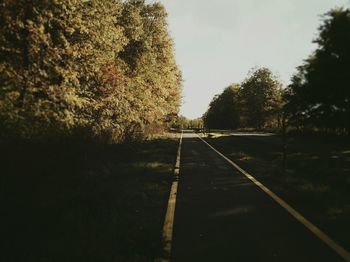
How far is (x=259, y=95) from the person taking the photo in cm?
10775

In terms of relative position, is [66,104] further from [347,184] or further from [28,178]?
[347,184]

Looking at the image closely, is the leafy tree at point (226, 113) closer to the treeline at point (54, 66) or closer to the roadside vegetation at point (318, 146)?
the roadside vegetation at point (318, 146)

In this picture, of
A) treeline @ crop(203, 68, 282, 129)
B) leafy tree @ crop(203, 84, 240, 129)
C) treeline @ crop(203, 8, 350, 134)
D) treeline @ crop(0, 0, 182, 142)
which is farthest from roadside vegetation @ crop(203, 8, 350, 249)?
leafy tree @ crop(203, 84, 240, 129)

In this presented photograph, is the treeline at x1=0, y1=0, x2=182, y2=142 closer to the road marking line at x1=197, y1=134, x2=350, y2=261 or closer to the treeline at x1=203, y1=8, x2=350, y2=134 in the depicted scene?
the road marking line at x1=197, y1=134, x2=350, y2=261

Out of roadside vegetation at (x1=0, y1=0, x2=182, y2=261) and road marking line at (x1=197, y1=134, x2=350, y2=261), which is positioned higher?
roadside vegetation at (x1=0, y1=0, x2=182, y2=261)

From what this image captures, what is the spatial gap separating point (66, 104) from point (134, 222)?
21.0ft

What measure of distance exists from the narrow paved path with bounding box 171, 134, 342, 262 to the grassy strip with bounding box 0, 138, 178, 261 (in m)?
0.51

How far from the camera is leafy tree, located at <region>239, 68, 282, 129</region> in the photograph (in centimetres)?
10606

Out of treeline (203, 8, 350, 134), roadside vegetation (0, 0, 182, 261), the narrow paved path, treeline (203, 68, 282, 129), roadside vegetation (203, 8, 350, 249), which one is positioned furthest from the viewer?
treeline (203, 68, 282, 129)

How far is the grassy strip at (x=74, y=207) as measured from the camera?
607cm

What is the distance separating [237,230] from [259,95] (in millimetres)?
102931

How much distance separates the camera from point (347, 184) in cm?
1248

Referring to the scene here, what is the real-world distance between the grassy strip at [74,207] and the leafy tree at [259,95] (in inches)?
3683

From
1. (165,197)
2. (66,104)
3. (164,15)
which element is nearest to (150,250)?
(165,197)
